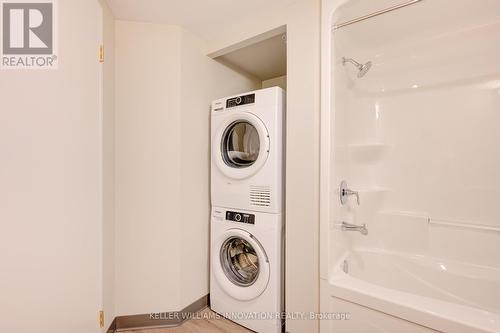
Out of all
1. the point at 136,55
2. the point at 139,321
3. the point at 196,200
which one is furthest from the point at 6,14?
the point at 139,321

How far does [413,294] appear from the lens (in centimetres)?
115

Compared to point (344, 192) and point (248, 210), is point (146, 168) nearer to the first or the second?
point (248, 210)

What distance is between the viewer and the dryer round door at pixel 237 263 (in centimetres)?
165

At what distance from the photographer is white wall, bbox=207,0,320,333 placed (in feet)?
4.62

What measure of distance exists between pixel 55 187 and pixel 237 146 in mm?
1212

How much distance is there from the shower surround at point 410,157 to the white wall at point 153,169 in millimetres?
1044

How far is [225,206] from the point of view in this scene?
5.93 ft

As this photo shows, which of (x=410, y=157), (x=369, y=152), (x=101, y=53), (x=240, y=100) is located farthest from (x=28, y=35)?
(x=410, y=157)

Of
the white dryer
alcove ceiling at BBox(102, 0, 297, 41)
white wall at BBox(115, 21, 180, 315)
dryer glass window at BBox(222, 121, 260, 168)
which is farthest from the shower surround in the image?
white wall at BBox(115, 21, 180, 315)

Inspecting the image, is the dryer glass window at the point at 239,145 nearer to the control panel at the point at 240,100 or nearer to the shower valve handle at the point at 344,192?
the control panel at the point at 240,100

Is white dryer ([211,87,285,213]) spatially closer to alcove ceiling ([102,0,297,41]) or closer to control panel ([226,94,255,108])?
control panel ([226,94,255,108])

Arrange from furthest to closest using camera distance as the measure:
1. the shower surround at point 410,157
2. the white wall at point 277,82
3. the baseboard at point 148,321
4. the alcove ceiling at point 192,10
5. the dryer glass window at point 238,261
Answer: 1. the white wall at point 277,82
2. the dryer glass window at point 238,261
3. the baseboard at point 148,321
4. the alcove ceiling at point 192,10
5. the shower surround at point 410,157

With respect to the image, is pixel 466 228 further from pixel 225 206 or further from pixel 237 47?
pixel 237 47

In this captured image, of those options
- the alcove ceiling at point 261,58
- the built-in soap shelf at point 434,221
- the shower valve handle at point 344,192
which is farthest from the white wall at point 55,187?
the built-in soap shelf at point 434,221
